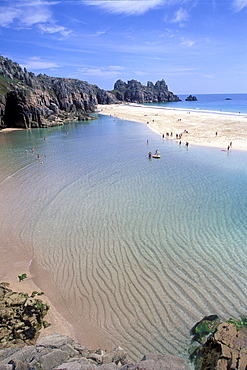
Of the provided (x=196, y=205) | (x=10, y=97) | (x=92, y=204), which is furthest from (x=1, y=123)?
(x=196, y=205)

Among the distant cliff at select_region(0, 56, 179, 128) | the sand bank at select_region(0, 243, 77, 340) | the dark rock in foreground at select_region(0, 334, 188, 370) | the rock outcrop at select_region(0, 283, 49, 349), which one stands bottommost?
the sand bank at select_region(0, 243, 77, 340)

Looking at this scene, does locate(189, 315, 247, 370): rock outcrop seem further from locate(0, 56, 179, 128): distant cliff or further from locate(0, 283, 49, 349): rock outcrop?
locate(0, 56, 179, 128): distant cliff

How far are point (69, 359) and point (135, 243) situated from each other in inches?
315

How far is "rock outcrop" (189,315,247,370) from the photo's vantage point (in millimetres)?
5742

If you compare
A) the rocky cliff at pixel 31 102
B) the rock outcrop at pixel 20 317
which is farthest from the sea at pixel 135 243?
the rocky cliff at pixel 31 102

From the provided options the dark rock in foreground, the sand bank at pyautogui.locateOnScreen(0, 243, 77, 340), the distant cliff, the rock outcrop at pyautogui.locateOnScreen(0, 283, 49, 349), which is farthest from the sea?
the distant cliff

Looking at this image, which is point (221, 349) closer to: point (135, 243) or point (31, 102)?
point (135, 243)

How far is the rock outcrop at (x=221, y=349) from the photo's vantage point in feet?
18.8

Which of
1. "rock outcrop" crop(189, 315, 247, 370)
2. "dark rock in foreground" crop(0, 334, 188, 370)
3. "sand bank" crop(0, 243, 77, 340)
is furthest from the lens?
"sand bank" crop(0, 243, 77, 340)

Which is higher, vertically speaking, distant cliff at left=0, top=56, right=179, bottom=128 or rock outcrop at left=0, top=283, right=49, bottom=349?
distant cliff at left=0, top=56, right=179, bottom=128

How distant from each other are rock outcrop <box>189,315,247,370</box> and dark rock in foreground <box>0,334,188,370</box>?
27.0 inches

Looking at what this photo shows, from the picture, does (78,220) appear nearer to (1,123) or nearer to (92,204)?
(92,204)

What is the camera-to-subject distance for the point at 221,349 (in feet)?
20.9

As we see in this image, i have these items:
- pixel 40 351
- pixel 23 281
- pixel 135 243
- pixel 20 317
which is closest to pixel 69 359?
pixel 40 351
